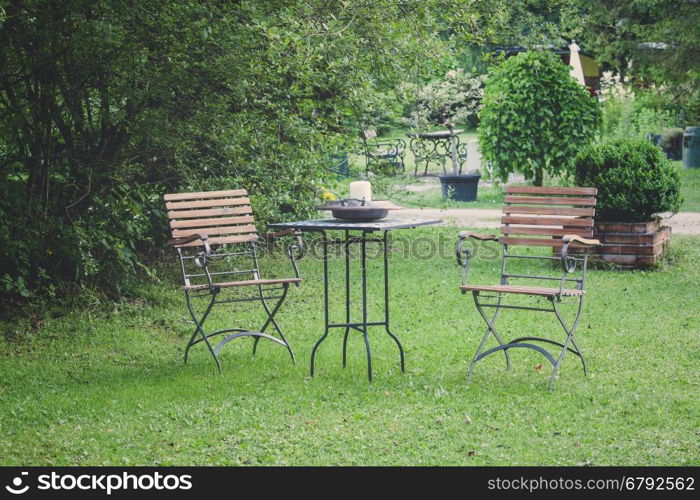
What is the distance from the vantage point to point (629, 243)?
9.41m

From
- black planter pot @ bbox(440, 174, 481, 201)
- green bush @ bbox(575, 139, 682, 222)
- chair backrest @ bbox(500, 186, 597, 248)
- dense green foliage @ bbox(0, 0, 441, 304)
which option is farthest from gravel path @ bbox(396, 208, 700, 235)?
chair backrest @ bbox(500, 186, 597, 248)

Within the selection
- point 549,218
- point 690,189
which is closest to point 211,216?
point 549,218

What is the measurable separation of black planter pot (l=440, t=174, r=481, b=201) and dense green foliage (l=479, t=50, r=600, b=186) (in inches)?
148

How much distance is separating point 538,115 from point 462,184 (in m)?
4.21

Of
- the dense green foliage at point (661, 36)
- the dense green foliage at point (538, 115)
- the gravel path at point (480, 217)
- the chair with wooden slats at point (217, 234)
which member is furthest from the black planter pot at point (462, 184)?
the chair with wooden slats at point (217, 234)

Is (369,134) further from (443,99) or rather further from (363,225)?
(363,225)

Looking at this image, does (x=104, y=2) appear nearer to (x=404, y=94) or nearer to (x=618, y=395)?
(x=404, y=94)

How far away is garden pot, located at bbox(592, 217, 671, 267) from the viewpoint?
935cm

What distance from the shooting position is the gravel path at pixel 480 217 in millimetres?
12095

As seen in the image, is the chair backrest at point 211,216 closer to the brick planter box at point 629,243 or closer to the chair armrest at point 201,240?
the chair armrest at point 201,240

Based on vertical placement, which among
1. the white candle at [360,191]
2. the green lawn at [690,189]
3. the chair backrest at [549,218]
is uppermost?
the white candle at [360,191]

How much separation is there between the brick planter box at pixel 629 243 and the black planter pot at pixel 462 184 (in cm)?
546

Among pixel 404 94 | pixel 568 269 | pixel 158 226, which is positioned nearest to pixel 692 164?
pixel 404 94

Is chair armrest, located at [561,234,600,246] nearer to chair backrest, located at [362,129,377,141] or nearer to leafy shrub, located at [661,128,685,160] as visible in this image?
chair backrest, located at [362,129,377,141]
